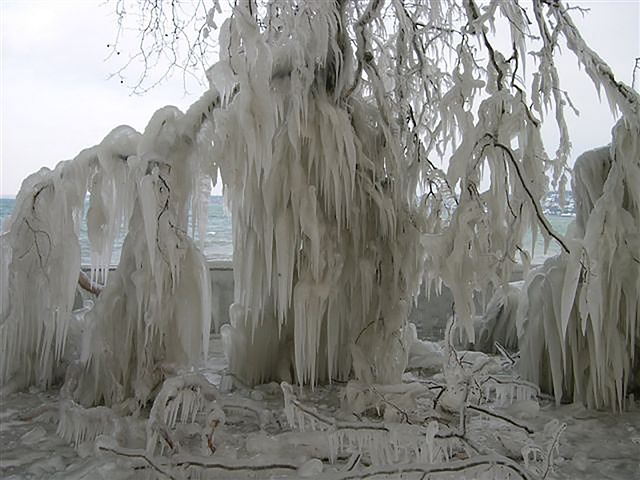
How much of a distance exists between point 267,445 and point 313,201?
1426mm

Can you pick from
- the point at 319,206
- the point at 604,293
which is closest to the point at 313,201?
the point at 319,206

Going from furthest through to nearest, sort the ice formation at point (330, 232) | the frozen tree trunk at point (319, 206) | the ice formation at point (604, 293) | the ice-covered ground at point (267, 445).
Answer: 1. the ice formation at point (604, 293)
2. the frozen tree trunk at point (319, 206)
3. the ice formation at point (330, 232)
4. the ice-covered ground at point (267, 445)

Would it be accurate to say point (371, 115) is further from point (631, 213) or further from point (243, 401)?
point (243, 401)

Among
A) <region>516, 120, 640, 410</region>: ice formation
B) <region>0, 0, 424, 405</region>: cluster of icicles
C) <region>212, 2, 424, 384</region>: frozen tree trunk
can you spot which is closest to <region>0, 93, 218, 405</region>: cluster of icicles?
<region>0, 0, 424, 405</region>: cluster of icicles

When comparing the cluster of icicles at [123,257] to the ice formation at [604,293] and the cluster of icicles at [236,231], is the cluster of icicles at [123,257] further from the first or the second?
the ice formation at [604,293]

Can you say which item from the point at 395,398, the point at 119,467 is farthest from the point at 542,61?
the point at 119,467

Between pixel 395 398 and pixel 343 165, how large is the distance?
1.43 metres

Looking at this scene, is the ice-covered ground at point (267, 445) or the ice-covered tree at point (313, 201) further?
the ice-covered tree at point (313, 201)

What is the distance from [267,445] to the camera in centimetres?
287

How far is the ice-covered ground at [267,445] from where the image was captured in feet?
8.28

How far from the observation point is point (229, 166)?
10.8ft

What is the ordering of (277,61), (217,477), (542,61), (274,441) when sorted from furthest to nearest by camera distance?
Result: (277,61), (542,61), (274,441), (217,477)

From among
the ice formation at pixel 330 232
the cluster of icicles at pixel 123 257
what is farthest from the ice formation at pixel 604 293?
the cluster of icicles at pixel 123 257

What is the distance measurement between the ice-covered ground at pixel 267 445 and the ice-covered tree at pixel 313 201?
31 cm
